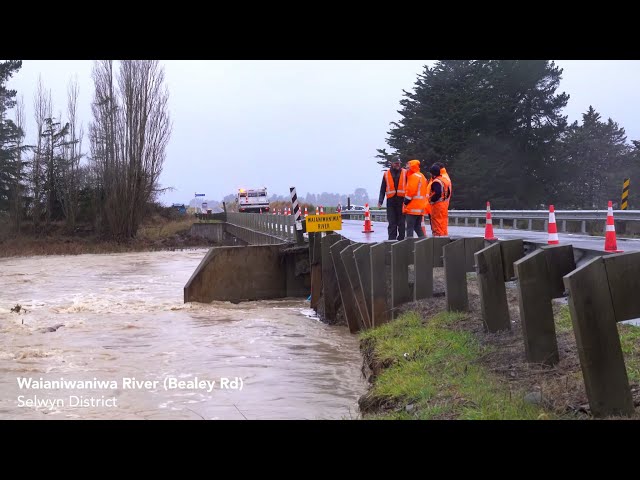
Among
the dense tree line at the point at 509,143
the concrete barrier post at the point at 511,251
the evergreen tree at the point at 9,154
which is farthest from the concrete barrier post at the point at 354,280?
the evergreen tree at the point at 9,154

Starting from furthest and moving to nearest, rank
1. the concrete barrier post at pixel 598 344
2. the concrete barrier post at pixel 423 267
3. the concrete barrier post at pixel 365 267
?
the concrete barrier post at pixel 365 267, the concrete barrier post at pixel 423 267, the concrete barrier post at pixel 598 344

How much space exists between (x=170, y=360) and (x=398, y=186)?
618 centimetres

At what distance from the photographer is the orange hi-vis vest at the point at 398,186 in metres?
15.6

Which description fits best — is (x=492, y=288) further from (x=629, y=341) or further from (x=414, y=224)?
(x=414, y=224)

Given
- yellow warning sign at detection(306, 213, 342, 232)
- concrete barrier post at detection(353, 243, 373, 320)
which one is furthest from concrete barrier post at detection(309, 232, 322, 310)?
concrete barrier post at detection(353, 243, 373, 320)

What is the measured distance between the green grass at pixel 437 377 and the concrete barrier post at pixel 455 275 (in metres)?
0.19

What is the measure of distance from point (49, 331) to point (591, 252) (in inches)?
456

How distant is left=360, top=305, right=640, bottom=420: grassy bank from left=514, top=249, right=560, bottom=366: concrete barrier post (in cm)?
13

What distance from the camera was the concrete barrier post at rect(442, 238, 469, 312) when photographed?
29.5 feet

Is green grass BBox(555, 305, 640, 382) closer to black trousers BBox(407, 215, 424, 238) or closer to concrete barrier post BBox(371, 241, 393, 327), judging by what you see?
concrete barrier post BBox(371, 241, 393, 327)

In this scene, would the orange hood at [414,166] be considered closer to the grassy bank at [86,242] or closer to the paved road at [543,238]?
the paved road at [543,238]

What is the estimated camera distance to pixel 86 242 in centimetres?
5138
